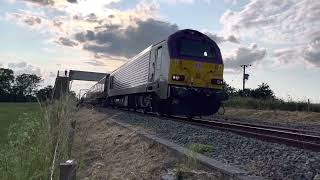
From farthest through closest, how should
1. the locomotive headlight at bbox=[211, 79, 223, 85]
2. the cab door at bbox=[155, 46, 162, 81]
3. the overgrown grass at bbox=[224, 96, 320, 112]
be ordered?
the overgrown grass at bbox=[224, 96, 320, 112], the cab door at bbox=[155, 46, 162, 81], the locomotive headlight at bbox=[211, 79, 223, 85]

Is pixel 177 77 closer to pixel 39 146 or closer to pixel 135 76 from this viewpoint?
pixel 135 76

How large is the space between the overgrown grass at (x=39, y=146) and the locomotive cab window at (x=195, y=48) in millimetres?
→ 8433

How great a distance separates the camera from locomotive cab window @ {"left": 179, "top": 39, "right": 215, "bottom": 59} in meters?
18.2

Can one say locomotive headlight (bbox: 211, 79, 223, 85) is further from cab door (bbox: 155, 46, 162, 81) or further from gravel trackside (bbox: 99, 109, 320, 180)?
gravel trackside (bbox: 99, 109, 320, 180)

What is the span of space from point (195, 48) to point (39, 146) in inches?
442

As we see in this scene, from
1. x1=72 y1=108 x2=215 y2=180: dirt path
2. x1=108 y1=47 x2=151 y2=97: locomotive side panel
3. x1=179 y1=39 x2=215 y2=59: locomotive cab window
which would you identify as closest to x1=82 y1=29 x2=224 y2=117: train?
x1=179 y1=39 x2=215 y2=59: locomotive cab window

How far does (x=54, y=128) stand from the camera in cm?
891

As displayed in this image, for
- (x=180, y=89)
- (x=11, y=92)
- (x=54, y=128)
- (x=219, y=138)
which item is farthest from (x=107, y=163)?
(x=11, y=92)

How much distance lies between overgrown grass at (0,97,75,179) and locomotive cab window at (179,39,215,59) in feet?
27.7

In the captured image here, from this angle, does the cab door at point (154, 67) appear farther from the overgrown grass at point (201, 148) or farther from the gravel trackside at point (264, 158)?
the overgrown grass at point (201, 148)

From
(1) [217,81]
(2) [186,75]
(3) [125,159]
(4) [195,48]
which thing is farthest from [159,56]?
(3) [125,159]

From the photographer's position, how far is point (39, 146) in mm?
8164

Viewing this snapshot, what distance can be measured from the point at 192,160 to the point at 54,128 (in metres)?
3.16

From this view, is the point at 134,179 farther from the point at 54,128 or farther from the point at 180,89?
the point at 180,89
